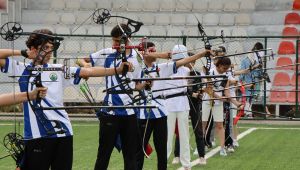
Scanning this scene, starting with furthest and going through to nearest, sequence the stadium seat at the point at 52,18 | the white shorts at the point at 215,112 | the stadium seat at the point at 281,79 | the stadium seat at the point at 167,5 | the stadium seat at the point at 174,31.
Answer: the stadium seat at the point at 167,5, the stadium seat at the point at 52,18, the stadium seat at the point at 174,31, the stadium seat at the point at 281,79, the white shorts at the point at 215,112

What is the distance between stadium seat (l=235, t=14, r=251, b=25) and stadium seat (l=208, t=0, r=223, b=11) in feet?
2.46

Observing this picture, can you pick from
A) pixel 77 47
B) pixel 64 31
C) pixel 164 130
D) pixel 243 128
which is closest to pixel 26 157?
pixel 164 130

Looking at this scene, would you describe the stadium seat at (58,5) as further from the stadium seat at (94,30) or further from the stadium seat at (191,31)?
the stadium seat at (191,31)

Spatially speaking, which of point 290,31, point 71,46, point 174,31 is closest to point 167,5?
point 174,31

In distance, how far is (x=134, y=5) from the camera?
26.9m

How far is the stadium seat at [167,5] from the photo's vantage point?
26633 millimetres

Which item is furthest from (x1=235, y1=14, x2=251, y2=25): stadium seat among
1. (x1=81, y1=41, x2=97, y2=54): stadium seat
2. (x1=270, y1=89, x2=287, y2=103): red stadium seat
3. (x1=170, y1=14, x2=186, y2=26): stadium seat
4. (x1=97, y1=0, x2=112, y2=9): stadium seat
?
(x1=81, y1=41, x2=97, y2=54): stadium seat

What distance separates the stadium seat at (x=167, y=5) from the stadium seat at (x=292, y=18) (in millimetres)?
3750

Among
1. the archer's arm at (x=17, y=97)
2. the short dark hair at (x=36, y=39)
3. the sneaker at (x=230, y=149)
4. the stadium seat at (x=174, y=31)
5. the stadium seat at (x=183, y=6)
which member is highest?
the stadium seat at (x=183, y=6)

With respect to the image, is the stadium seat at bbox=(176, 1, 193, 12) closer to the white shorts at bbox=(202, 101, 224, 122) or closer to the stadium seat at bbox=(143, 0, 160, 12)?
the stadium seat at bbox=(143, 0, 160, 12)

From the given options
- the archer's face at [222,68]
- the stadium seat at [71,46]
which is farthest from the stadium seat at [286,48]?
the archer's face at [222,68]

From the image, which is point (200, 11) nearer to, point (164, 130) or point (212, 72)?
point (212, 72)

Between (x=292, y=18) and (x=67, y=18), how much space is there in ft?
24.0

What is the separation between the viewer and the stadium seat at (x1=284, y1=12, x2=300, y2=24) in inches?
1004
